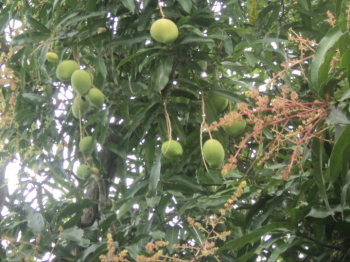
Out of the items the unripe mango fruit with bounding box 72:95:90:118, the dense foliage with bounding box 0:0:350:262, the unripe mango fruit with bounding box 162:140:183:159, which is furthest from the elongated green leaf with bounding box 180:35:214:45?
the unripe mango fruit with bounding box 72:95:90:118

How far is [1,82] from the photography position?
1.82 m

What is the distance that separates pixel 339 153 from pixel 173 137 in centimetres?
61

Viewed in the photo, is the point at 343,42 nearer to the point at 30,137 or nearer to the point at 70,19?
the point at 70,19

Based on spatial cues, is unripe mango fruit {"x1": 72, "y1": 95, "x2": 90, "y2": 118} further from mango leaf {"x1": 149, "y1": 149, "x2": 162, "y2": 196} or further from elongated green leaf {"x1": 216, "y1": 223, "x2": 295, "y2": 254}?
elongated green leaf {"x1": 216, "y1": 223, "x2": 295, "y2": 254}

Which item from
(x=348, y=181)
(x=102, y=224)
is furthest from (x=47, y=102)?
(x=348, y=181)

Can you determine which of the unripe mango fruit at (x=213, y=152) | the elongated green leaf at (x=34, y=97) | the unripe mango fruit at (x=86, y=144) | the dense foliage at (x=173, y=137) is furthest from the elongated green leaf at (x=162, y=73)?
the elongated green leaf at (x=34, y=97)

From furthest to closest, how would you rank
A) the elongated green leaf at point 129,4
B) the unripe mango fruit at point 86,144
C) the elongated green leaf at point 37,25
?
the unripe mango fruit at point 86,144 < the elongated green leaf at point 37,25 < the elongated green leaf at point 129,4

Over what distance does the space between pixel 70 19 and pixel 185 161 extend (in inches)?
20.1

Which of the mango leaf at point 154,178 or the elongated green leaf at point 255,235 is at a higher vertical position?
the mango leaf at point 154,178

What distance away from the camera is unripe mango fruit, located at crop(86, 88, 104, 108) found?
1.55 metres

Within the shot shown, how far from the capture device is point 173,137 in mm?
1585

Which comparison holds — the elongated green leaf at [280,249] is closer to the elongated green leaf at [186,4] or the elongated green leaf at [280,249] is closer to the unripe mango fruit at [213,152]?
the unripe mango fruit at [213,152]

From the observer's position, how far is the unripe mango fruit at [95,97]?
1.55m

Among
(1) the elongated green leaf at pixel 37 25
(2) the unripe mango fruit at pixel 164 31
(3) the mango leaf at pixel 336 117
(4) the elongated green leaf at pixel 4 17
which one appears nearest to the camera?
(3) the mango leaf at pixel 336 117
